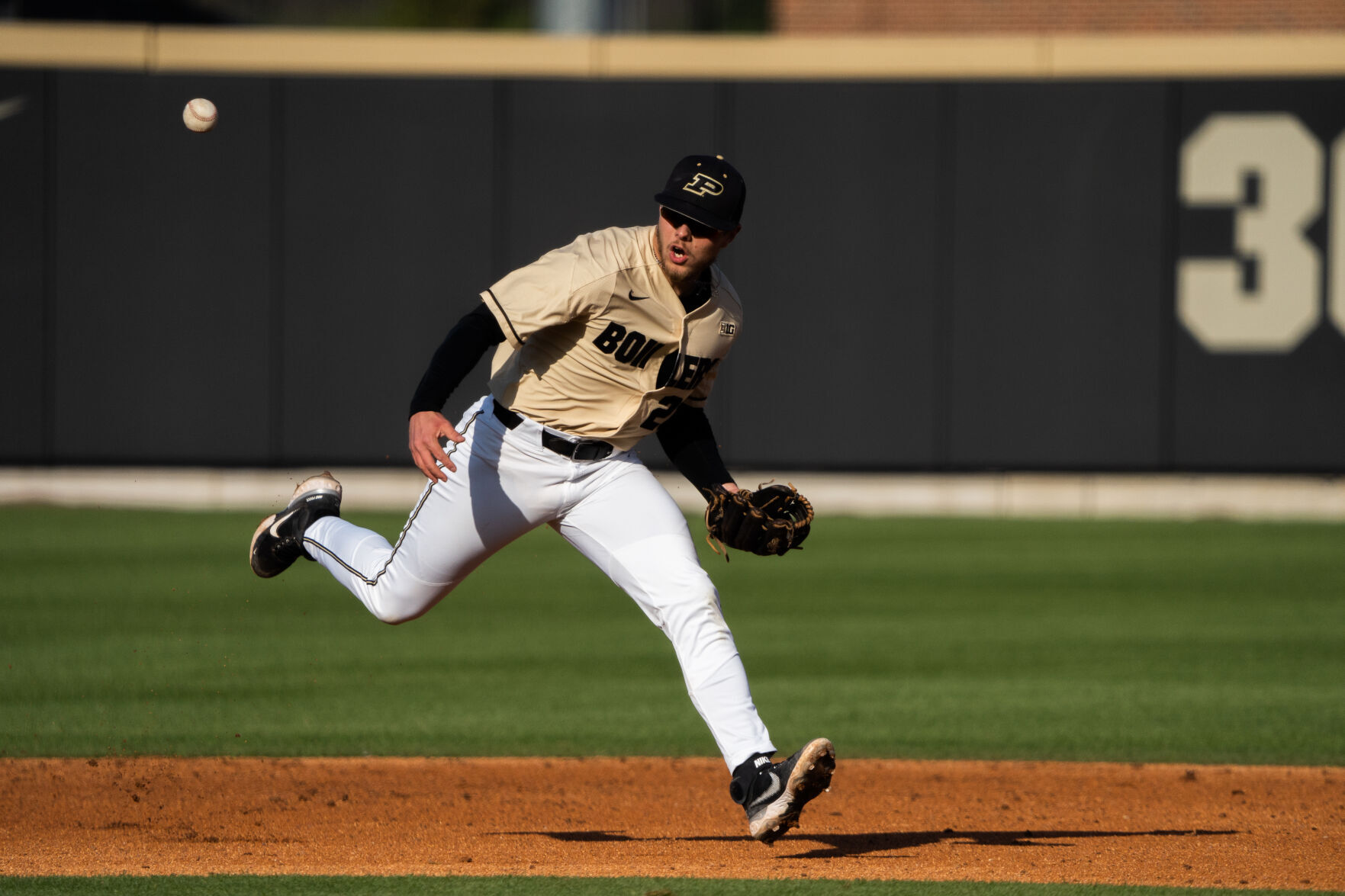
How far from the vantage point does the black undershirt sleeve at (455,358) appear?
4391 millimetres

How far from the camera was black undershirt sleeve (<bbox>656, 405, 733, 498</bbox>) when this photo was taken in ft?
16.2

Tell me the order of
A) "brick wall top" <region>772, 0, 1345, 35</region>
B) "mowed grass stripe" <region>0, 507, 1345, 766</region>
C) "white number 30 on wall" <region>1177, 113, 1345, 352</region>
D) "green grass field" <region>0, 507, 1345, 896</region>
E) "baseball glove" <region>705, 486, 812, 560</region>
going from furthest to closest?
"brick wall top" <region>772, 0, 1345, 35</region>
"white number 30 on wall" <region>1177, 113, 1345, 352</region>
"mowed grass stripe" <region>0, 507, 1345, 766</region>
"green grass field" <region>0, 507, 1345, 896</region>
"baseball glove" <region>705, 486, 812, 560</region>

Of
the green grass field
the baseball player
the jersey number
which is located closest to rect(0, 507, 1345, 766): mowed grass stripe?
the green grass field

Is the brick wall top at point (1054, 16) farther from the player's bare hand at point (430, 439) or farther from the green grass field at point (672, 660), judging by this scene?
the player's bare hand at point (430, 439)

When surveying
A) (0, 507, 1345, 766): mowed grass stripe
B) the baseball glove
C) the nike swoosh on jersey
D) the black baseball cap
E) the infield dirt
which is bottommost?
(0, 507, 1345, 766): mowed grass stripe

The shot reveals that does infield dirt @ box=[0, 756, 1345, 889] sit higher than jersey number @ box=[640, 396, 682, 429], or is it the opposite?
jersey number @ box=[640, 396, 682, 429]

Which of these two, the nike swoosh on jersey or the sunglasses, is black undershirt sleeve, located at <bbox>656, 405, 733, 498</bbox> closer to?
the sunglasses

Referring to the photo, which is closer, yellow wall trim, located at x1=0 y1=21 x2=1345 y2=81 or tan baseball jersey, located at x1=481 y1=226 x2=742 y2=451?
tan baseball jersey, located at x1=481 y1=226 x2=742 y2=451

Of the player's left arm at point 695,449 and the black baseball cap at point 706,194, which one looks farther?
the player's left arm at point 695,449

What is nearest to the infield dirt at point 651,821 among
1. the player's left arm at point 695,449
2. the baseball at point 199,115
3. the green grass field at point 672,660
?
the green grass field at point 672,660

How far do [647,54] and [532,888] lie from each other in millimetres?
11438

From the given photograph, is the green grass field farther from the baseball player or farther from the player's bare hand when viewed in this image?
the player's bare hand

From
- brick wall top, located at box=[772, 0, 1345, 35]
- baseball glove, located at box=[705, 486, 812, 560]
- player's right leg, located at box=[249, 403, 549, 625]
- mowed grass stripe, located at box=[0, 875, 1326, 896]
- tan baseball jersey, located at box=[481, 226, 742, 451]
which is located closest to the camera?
mowed grass stripe, located at box=[0, 875, 1326, 896]

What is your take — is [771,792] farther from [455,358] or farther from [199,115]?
[199,115]
